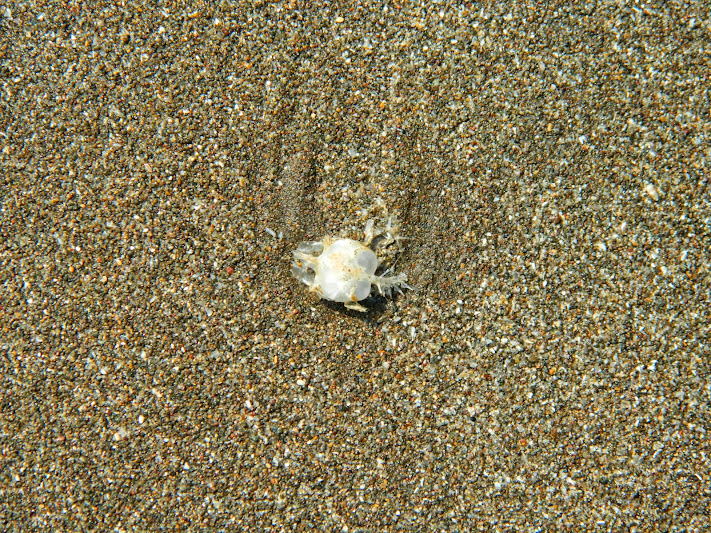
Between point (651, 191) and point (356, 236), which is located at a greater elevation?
point (651, 191)

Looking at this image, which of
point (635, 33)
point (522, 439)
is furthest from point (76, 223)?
point (635, 33)

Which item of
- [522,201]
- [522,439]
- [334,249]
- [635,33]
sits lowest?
[522,439]

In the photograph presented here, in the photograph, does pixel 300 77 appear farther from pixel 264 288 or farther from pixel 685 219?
pixel 685 219

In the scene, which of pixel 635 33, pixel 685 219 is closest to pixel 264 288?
pixel 685 219

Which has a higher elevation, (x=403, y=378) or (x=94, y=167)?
(x=94, y=167)

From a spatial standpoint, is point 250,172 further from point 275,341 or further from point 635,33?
point 635,33

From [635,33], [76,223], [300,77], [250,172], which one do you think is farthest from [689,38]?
[76,223]

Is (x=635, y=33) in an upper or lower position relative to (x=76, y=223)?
upper

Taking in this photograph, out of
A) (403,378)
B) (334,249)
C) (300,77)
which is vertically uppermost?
(300,77)
